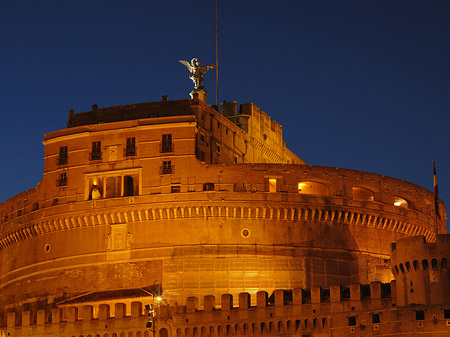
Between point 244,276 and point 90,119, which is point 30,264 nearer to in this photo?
point 90,119

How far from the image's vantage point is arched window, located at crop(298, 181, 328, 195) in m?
71.8

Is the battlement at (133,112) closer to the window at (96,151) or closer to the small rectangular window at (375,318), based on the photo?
the window at (96,151)

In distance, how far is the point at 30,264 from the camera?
72.6 meters

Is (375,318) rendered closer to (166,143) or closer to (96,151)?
(166,143)

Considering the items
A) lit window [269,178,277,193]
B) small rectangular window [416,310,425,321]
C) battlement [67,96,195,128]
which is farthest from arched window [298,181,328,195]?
small rectangular window [416,310,425,321]

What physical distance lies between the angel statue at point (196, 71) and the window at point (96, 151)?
10.9 meters

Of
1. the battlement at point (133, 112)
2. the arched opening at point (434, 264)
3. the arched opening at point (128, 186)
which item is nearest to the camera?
the arched opening at point (434, 264)

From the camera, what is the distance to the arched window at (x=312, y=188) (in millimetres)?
71812

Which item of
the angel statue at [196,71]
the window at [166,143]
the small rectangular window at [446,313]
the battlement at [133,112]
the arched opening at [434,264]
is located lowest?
the small rectangular window at [446,313]

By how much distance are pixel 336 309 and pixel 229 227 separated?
50.1 feet

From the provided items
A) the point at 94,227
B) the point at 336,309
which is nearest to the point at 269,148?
the point at 94,227

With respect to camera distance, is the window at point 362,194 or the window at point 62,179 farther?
the window at point 362,194

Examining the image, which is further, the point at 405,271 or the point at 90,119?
the point at 90,119

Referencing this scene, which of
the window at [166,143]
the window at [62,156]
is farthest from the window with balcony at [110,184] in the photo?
the window at [166,143]
